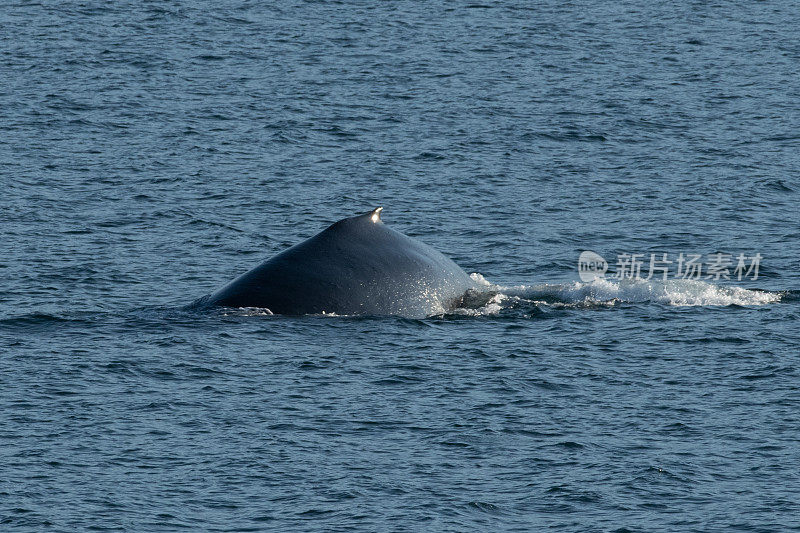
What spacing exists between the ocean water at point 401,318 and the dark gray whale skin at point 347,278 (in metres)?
0.35

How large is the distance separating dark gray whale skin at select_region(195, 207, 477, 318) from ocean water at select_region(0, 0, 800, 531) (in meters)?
0.35

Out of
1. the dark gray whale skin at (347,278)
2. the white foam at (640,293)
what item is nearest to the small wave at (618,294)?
the white foam at (640,293)

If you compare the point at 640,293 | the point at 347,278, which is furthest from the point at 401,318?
the point at 640,293

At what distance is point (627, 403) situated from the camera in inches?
962

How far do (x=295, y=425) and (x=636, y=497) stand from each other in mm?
5498

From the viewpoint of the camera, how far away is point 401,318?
27.6 metres

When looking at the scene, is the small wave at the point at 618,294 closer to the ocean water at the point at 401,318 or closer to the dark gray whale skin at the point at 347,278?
the ocean water at the point at 401,318

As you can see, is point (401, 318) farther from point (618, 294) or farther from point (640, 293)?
point (640, 293)

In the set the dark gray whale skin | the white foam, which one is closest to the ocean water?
the white foam

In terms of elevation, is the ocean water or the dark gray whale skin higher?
the dark gray whale skin

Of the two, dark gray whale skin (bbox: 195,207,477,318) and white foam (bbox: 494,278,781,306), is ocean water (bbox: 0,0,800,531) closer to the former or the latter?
white foam (bbox: 494,278,781,306)

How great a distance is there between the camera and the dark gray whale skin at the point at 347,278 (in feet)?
89.1

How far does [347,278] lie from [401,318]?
4.21 feet

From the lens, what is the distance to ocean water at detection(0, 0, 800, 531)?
2089 cm
